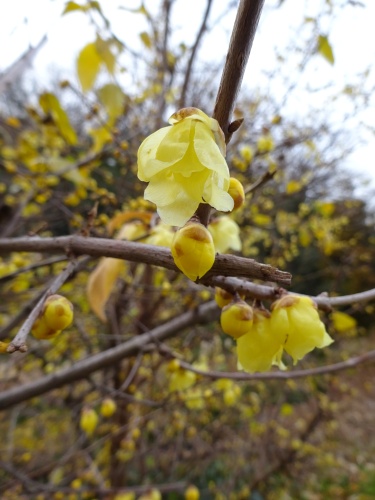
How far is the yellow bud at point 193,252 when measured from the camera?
47cm

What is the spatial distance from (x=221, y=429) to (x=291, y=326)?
11.3 ft

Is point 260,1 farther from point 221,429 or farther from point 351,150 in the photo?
point 221,429

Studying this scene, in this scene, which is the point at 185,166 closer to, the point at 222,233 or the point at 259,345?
the point at 259,345

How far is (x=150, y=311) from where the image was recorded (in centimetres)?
249

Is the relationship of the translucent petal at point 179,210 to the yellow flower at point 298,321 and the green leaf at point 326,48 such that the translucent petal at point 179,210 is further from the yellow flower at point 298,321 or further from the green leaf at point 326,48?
the green leaf at point 326,48

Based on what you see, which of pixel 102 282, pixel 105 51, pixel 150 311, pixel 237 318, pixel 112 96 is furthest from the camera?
pixel 150 311

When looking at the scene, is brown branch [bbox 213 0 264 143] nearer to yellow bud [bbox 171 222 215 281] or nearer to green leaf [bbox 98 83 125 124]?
yellow bud [bbox 171 222 215 281]

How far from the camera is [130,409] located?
2.46 metres

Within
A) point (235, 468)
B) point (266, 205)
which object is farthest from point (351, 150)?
point (235, 468)

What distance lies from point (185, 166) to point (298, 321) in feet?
1.03

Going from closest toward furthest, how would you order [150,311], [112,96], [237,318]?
[237,318] < [112,96] < [150,311]

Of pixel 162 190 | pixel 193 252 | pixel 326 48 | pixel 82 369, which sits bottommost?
pixel 82 369

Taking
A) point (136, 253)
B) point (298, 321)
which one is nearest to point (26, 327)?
point (136, 253)

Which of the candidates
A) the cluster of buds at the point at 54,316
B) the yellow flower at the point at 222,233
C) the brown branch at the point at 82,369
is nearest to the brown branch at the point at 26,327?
the cluster of buds at the point at 54,316
